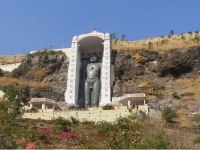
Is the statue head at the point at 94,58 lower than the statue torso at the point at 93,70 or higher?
higher

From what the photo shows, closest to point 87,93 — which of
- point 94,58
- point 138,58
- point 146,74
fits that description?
point 94,58

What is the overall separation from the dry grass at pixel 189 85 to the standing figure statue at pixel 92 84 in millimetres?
8710

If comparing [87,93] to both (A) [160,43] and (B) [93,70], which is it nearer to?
(B) [93,70]

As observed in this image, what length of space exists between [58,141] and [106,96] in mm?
14487

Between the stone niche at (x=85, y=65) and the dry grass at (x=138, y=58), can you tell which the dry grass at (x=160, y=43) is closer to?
the dry grass at (x=138, y=58)

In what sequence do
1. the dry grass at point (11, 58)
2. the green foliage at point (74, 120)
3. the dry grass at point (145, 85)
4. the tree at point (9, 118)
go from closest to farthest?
the tree at point (9, 118) → the green foliage at point (74, 120) → the dry grass at point (145, 85) → the dry grass at point (11, 58)

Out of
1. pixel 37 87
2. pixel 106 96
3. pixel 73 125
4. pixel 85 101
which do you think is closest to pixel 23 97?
pixel 37 87

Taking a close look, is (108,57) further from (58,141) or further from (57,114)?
(58,141)

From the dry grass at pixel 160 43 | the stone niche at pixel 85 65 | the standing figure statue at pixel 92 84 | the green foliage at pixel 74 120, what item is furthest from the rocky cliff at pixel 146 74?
the green foliage at pixel 74 120

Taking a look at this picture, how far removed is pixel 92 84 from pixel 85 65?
4.71m

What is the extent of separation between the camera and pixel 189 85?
35.1m

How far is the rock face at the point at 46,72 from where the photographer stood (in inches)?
1484

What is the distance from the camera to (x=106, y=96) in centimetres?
3469

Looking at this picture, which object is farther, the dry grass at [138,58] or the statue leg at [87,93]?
the dry grass at [138,58]
